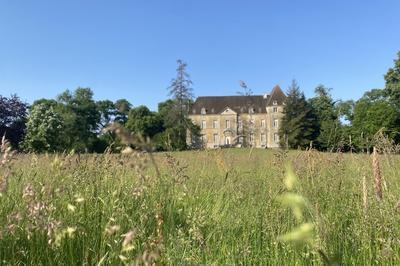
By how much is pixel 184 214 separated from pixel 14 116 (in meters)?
46.1

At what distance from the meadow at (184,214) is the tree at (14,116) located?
39946mm

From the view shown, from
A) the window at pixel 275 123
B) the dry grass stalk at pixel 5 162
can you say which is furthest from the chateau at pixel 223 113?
the dry grass stalk at pixel 5 162

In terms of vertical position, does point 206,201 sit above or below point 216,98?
below

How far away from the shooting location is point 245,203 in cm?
393

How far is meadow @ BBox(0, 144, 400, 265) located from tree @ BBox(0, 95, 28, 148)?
39.9 m

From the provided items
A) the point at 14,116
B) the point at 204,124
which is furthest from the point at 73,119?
the point at 204,124

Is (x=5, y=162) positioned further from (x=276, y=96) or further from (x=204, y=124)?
(x=204, y=124)

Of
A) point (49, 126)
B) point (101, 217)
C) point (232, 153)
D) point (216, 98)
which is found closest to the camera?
point (101, 217)

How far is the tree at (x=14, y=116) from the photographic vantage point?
133 feet

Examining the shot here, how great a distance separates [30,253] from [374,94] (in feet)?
251

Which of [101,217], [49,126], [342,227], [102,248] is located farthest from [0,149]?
[49,126]

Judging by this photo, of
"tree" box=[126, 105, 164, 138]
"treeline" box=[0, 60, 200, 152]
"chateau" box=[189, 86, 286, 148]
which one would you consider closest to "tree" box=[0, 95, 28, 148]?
"treeline" box=[0, 60, 200, 152]

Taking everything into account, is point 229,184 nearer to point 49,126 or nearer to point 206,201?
point 206,201

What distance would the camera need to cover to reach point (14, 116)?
44625 mm
